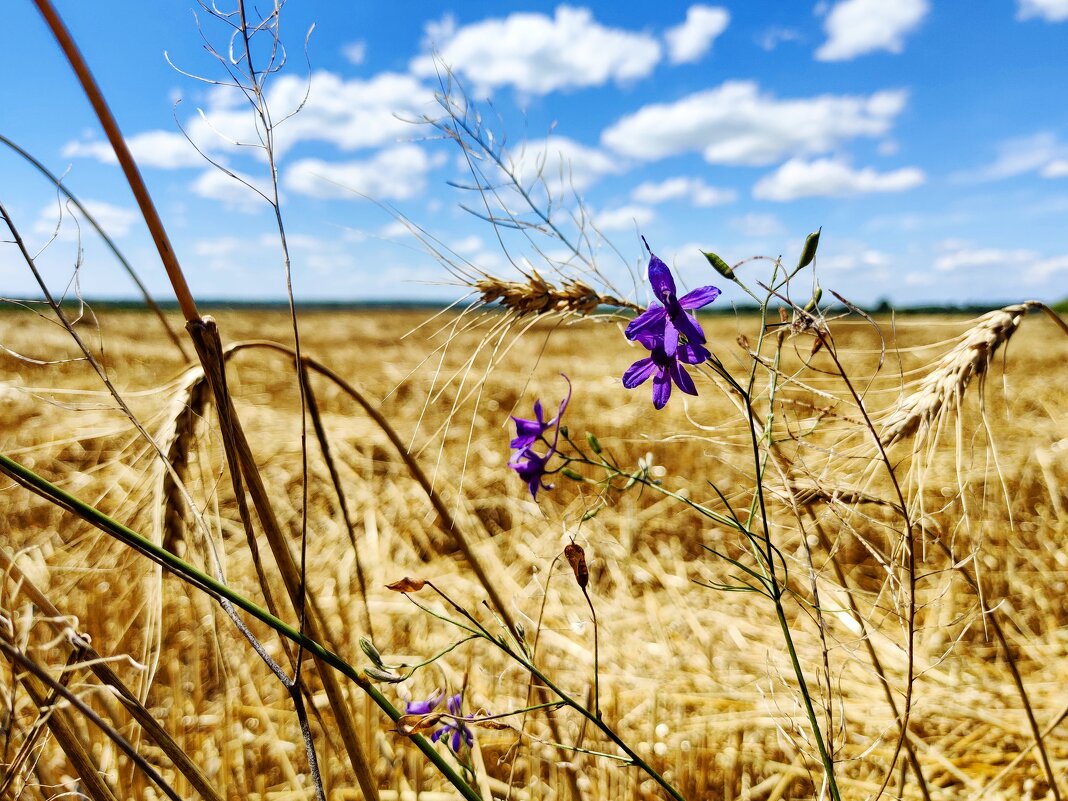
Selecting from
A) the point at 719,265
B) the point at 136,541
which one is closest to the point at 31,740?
the point at 136,541

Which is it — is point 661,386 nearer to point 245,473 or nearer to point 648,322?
point 648,322

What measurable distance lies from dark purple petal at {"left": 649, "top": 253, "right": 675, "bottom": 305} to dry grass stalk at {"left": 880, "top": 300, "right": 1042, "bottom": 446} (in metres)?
0.51

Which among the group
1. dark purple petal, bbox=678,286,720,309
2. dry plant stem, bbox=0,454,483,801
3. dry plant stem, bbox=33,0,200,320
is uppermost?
dry plant stem, bbox=33,0,200,320

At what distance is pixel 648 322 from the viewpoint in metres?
0.65

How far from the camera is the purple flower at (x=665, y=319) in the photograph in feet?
2.09

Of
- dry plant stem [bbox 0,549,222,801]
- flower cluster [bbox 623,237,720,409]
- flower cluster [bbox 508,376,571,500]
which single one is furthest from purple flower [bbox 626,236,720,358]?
dry plant stem [bbox 0,549,222,801]

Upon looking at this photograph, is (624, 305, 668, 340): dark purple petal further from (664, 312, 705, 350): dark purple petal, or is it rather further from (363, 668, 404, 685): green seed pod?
(363, 668, 404, 685): green seed pod

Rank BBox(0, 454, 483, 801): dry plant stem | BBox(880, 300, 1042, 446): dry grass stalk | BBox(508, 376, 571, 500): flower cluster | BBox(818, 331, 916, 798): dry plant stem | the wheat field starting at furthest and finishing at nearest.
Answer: BBox(880, 300, 1042, 446): dry grass stalk < the wheat field < BBox(508, 376, 571, 500): flower cluster < BBox(818, 331, 916, 798): dry plant stem < BBox(0, 454, 483, 801): dry plant stem

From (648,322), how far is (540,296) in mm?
453

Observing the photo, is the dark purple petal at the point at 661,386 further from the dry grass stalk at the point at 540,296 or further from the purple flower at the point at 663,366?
the dry grass stalk at the point at 540,296

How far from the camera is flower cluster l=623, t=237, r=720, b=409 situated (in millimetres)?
637

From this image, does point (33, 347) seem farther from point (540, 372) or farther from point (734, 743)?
point (734, 743)

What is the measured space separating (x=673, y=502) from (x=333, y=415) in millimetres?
2290

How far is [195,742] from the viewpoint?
1440 millimetres
